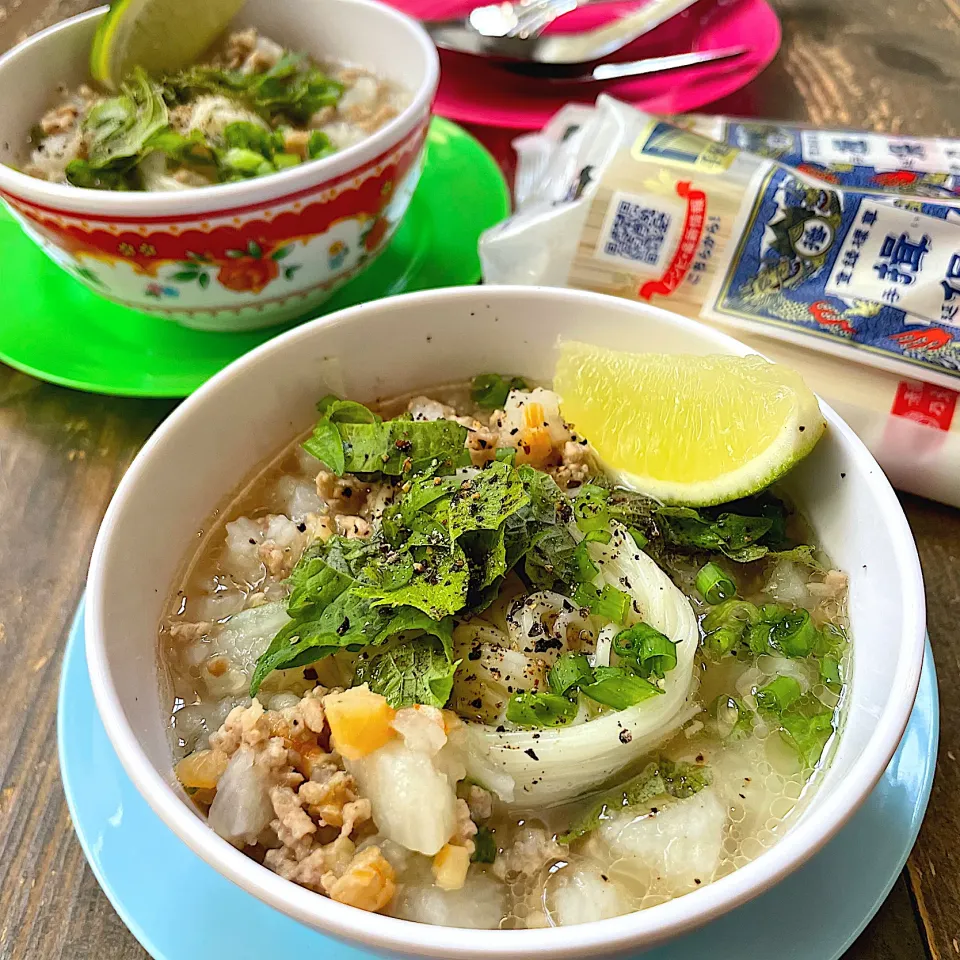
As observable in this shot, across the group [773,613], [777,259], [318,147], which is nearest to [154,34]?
[318,147]

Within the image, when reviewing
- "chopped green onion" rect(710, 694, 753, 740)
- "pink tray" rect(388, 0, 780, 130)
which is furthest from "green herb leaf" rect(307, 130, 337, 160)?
"chopped green onion" rect(710, 694, 753, 740)

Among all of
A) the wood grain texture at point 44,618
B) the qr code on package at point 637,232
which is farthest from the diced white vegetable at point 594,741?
the qr code on package at point 637,232

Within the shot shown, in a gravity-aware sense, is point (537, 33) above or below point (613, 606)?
above

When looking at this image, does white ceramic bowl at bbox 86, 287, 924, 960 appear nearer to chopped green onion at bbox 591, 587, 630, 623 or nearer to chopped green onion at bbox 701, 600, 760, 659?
chopped green onion at bbox 701, 600, 760, 659

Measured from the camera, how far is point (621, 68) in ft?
6.91

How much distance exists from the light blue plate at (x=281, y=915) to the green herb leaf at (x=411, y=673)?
244 millimetres

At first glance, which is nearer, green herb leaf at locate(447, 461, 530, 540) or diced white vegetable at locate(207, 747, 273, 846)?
diced white vegetable at locate(207, 747, 273, 846)

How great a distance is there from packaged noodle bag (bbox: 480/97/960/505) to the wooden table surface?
17 cm

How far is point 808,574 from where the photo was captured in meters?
1.06

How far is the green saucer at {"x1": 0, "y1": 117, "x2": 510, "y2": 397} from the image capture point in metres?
1.51

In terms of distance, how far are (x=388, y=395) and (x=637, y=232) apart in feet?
1.97

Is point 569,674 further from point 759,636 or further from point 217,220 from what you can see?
point 217,220

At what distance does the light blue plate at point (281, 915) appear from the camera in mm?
879

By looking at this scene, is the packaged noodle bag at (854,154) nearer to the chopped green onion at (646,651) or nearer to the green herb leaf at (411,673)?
the chopped green onion at (646,651)
